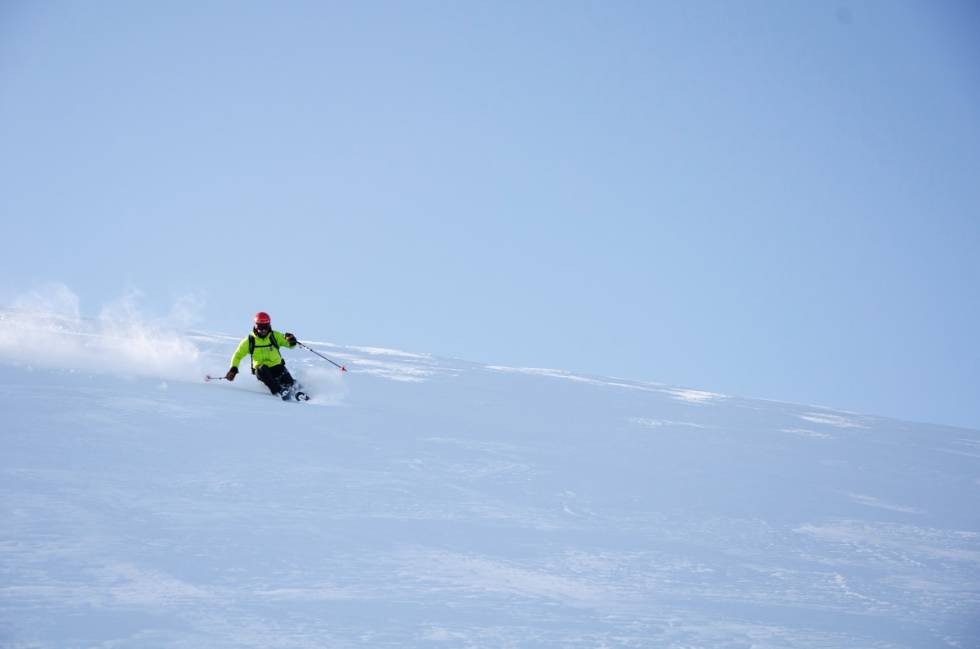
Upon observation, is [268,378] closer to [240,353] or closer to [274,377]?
[274,377]

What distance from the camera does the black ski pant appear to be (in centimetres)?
1256

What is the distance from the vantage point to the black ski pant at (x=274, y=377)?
41.2 feet

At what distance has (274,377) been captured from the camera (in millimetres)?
12695

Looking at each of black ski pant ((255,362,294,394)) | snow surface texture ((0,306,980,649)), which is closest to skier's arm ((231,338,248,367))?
black ski pant ((255,362,294,394))

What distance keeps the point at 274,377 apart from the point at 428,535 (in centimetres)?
854

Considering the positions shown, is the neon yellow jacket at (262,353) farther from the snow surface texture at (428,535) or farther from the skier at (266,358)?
the snow surface texture at (428,535)

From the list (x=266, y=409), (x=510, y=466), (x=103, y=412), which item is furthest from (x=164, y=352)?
(x=510, y=466)

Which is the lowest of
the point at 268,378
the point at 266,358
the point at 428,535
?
the point at 428,535

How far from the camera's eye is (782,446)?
41.0 ft

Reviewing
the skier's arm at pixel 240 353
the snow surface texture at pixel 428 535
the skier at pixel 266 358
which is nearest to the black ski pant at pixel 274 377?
the skier at pixel 266 358

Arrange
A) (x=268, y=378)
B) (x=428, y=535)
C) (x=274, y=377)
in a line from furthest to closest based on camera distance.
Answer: (x=274, y=377) < (x=268, y=378) < (x=428, y=535)

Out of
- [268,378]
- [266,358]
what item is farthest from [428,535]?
[266,358]

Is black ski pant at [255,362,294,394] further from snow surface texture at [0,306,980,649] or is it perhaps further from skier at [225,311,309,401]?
snow surface texture at [0,306,980,649]

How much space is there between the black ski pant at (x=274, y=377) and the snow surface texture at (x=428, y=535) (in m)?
1.55
